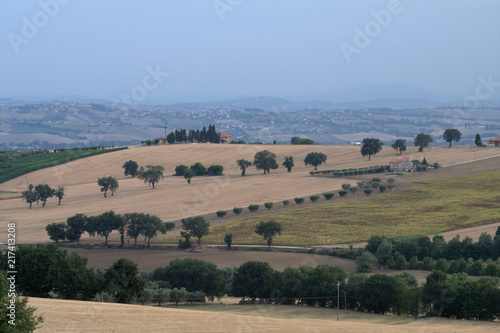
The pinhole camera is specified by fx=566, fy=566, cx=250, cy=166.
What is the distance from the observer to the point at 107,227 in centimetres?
5994

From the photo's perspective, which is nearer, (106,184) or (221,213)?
(221,213)

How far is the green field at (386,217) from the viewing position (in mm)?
59500

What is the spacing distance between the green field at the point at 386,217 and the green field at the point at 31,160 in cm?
6085

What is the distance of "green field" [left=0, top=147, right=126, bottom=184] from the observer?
363 feet

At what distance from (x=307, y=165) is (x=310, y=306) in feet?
237

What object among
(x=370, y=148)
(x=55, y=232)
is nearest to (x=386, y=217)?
(x=55, y=232)

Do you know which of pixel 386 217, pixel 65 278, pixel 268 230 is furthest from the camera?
pixel 386 217

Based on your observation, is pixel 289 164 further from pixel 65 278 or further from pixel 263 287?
pixel 65 278

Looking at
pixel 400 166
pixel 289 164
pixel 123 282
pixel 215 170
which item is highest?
pixel 400 166

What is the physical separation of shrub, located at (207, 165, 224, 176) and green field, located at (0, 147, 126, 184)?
34892mm

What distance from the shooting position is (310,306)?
37500 mm

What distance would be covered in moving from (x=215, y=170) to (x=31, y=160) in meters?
46.0

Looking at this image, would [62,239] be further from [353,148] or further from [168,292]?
[353,148]

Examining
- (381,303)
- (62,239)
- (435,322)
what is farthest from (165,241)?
(435,322)
